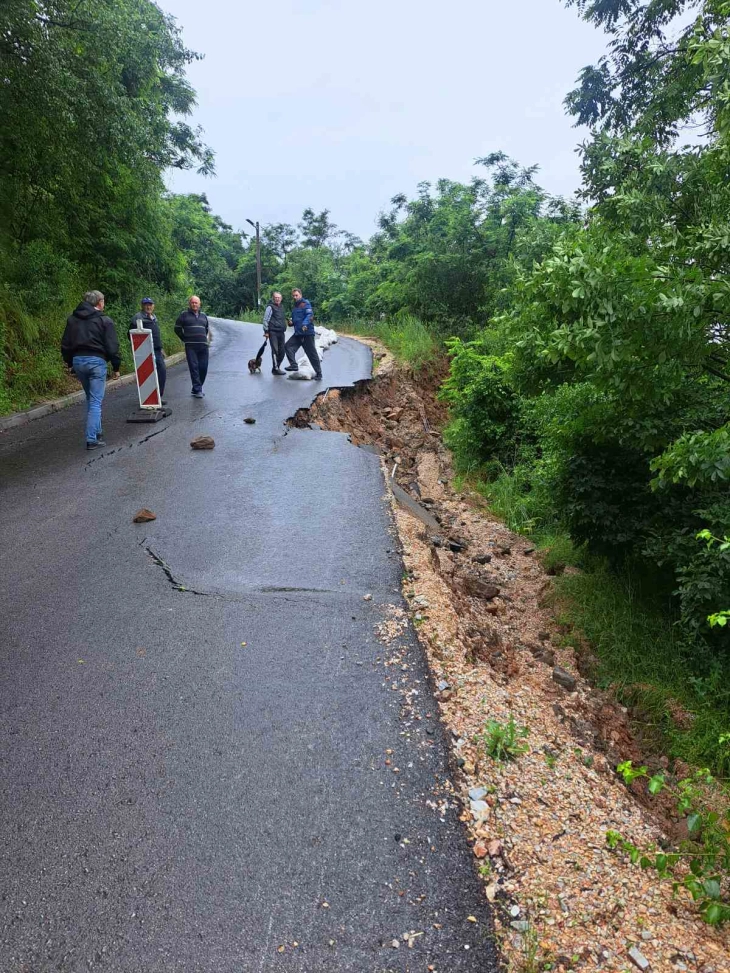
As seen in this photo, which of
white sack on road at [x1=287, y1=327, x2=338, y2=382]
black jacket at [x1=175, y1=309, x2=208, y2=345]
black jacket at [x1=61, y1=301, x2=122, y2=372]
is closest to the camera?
black jacket at [x1=61, y1=301, x2=122, y2=372]

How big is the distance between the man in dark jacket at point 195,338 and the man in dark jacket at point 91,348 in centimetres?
267

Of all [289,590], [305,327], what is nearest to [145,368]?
[305,327]

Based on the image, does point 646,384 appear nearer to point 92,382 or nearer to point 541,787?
point 541,787

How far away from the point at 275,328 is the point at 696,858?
12229 mm

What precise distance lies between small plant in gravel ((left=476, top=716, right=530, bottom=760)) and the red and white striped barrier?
7999 mm

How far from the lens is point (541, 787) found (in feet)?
9.05

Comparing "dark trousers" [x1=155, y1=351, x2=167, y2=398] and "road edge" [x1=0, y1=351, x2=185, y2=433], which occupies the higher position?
"dark trousers" [x1=155, y1=351, x2=167, y2=398]

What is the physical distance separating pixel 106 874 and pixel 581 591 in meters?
4.73

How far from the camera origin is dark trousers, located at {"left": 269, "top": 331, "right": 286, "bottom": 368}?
43.4ft

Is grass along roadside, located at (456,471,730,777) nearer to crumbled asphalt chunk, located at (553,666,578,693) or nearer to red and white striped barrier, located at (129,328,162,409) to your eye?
crumbled asphalt chunk, located at (553,666,578,693)

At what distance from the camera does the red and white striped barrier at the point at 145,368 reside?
9.32 m

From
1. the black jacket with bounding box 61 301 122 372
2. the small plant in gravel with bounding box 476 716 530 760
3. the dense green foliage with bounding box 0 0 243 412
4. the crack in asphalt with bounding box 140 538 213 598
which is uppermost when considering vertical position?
the dense green foliage with bounding box 0 0 243 412

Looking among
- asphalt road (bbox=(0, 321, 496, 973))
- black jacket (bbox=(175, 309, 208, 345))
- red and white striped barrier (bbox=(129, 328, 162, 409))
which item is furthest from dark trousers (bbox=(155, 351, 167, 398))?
asphalt road (bbox=(0, 321, 496, 973))

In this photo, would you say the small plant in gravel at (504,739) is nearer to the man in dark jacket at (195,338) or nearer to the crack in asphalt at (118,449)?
the crack in asphalt at (118,449)
